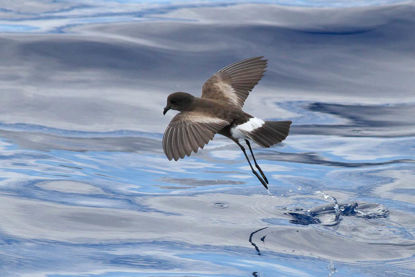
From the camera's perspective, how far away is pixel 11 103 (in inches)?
360

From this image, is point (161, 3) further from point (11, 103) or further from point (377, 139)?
point (377, 139)

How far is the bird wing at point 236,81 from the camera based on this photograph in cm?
696

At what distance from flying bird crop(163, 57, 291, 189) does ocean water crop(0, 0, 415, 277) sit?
2.28ft

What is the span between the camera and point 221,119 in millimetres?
6031

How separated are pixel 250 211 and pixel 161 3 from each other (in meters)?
7.60

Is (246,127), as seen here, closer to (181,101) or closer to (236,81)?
(181,101)

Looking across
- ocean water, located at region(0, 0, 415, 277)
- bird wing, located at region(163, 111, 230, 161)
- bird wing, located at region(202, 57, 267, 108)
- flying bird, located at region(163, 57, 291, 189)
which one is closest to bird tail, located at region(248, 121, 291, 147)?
flying bird, located at region(163, 57, 291, 189)

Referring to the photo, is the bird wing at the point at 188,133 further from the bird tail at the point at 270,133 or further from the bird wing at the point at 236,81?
the bird wing at the point at 236,81

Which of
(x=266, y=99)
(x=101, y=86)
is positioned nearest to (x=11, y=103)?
(x=101, y=86)

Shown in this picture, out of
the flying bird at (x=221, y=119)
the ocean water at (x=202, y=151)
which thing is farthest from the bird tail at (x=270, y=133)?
the ocean water at (x=202, y=151)

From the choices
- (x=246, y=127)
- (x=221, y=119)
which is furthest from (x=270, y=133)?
(x=221, y=119)

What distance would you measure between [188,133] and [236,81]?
164 cm

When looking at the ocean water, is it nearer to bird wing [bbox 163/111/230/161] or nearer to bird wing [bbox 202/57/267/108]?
bird wing [bbox 163/111/230/161]

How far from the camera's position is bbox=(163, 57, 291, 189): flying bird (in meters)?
5.53
